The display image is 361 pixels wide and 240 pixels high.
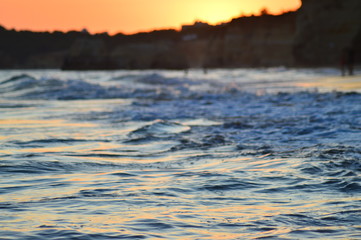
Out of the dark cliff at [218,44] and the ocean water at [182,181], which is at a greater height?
the dark cliff at [218,44]

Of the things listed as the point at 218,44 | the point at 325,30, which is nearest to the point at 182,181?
the point at 325,30

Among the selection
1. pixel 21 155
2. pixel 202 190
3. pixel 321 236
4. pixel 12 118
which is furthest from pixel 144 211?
pixel 12 118

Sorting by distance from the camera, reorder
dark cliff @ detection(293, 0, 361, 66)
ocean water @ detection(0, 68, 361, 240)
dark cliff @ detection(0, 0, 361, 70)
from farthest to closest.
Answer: dark cliff @ detection(0, 0, 361, 70) < dark cliff @ detection(293, 0, 361, 66) < ocean water @ detection(0, 68, 361, 240)

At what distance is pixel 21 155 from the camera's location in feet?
20.7

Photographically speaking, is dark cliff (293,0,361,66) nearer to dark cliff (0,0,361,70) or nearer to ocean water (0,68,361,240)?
dark cliff (0,0,361,70)

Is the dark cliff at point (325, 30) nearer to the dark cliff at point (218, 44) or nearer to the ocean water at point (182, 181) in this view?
the dark cliff at point (218, 44)

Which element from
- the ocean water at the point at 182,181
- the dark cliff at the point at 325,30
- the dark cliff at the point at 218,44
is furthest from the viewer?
the dark cliff at the point at 218,44

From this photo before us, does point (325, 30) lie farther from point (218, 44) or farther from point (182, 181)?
point (182, 181)

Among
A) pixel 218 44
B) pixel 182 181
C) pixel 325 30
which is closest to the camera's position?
pixel 182 181

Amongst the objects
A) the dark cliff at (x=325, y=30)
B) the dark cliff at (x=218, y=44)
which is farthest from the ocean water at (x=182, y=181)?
the dark cliff at (x=325, y=30)

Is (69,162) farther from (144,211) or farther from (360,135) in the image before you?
(360,135)

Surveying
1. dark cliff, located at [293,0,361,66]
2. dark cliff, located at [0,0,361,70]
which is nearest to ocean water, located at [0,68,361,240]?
dark cliff, located at [0,0,361,70]

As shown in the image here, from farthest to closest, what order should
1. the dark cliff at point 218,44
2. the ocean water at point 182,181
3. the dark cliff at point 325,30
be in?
the dark cliff at point 218,44 → the dark cliff at point 325,30 → the ocean water at point 182,181

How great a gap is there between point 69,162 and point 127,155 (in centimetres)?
73
